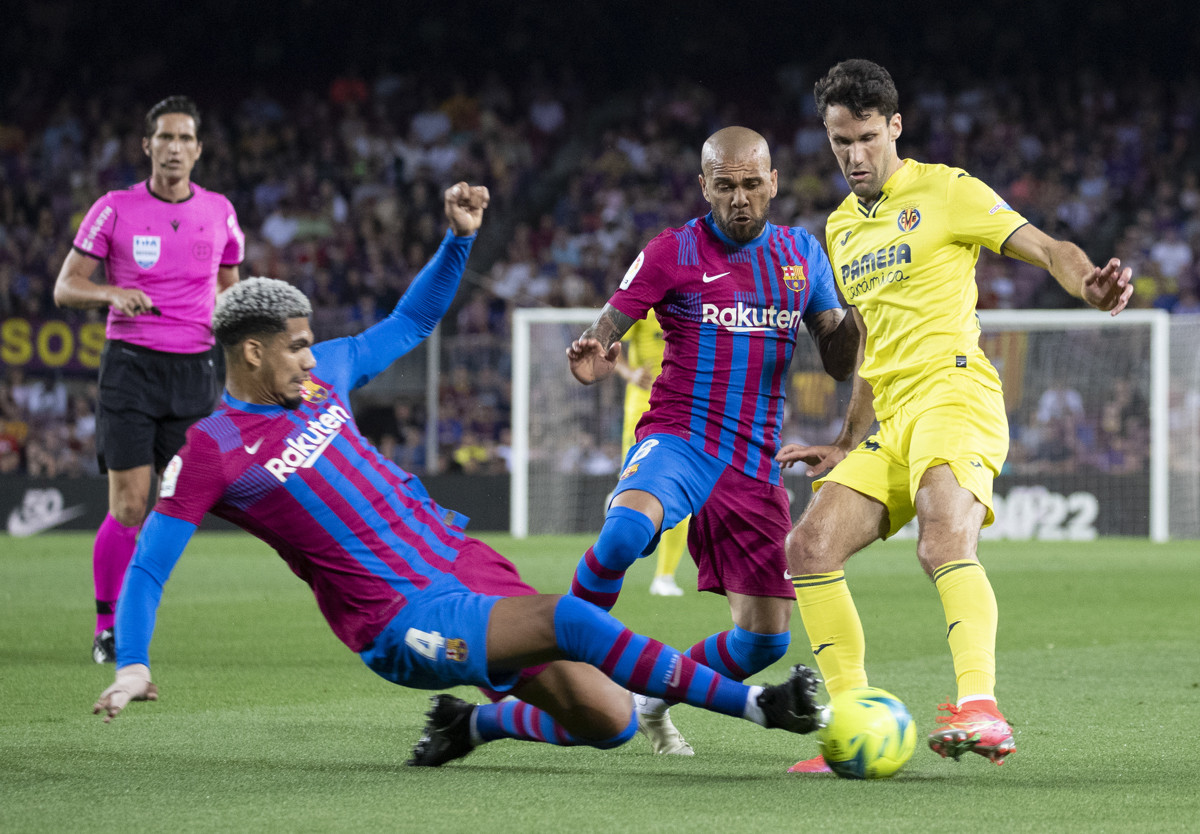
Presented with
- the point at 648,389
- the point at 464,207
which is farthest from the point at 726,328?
the point at 648,389

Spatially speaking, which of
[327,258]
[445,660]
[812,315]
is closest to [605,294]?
[327,258]

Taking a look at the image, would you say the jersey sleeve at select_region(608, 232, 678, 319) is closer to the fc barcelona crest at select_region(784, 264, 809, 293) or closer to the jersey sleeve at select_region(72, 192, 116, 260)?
the fc barcelona crest at select_region(784, 264, 809, 293)

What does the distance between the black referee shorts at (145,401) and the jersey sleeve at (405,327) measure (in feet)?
9.59

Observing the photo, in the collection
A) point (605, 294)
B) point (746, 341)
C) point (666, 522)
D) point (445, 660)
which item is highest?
point (605, 294)

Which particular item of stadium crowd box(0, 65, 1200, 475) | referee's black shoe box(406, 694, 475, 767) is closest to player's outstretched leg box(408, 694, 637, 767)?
referee's black shoe box(406, 694, 475, 767)

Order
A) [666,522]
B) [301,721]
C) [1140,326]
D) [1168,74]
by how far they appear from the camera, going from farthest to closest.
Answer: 1. [1168,74]
2. [1140,326]
3. [301,721]
4. [666,522]

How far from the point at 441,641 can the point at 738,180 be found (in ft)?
5.89

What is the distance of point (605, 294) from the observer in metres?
18.8

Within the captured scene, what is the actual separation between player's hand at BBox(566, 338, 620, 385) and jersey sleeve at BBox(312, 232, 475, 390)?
395 millimetres

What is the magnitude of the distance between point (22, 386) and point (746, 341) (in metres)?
13.3

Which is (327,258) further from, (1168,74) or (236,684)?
(236,684)

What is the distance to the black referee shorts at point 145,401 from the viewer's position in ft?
22.1

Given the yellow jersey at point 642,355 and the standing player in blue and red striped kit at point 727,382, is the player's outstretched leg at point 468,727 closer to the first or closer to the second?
the standing player in blue and red striped kit at point 727,382

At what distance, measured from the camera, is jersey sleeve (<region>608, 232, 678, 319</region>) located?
464 centimetres
